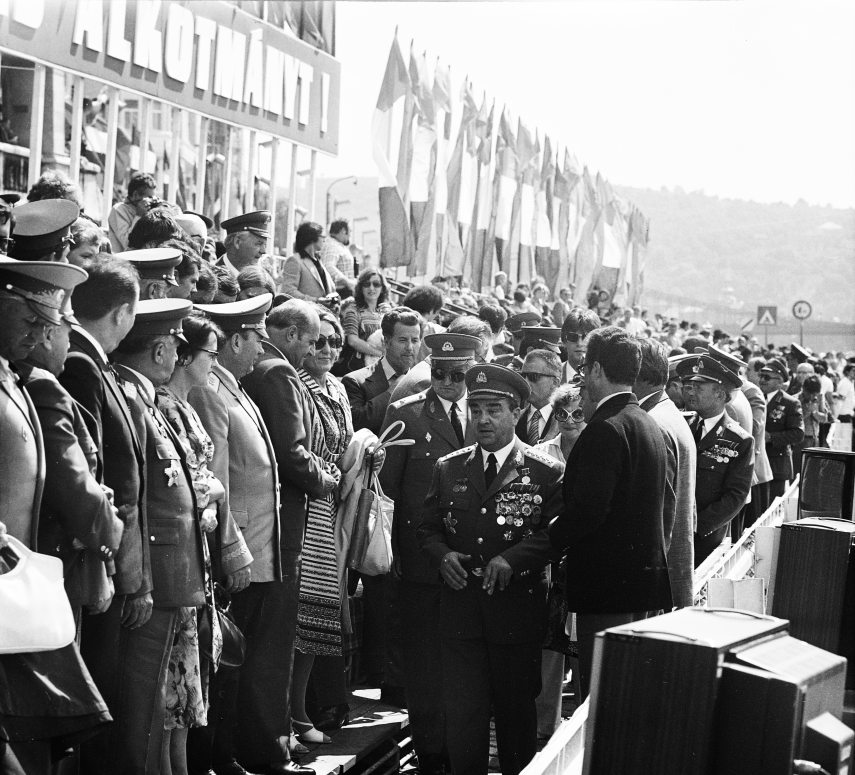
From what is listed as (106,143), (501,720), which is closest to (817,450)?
(501,720)

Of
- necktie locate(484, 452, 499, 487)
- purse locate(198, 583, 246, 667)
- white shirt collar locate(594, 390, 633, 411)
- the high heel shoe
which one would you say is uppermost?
white shirt collar locate(594, 390, 633, 411)

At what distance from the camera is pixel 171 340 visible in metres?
4.61

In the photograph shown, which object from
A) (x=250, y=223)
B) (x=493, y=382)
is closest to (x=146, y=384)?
(x=493, y=382)

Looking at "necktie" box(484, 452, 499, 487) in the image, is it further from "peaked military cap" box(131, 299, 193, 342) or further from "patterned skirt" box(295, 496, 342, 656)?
"peaked military cap" box(131, 299, 193, 342)

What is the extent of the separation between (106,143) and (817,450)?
12.7m

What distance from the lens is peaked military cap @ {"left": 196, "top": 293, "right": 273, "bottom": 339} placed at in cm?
527

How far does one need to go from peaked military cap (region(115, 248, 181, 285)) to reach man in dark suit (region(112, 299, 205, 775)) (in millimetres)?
571

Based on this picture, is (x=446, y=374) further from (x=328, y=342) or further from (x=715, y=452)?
(x=715, y=452)

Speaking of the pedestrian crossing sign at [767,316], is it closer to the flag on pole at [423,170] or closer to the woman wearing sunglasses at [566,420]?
the flag on pole at [423,170]

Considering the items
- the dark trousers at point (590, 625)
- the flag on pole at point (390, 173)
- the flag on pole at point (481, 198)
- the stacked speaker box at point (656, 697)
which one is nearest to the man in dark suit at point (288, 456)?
the dark trousers at point (590, 625)

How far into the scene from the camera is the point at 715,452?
7.78 meters

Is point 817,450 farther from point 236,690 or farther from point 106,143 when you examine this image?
point 106,143

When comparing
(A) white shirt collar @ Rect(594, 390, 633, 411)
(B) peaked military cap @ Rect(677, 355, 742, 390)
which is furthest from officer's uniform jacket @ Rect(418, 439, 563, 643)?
(B) peaked military cap @ Rect(677, 355, 742, 390)

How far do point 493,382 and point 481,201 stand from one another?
2286 centimetres
